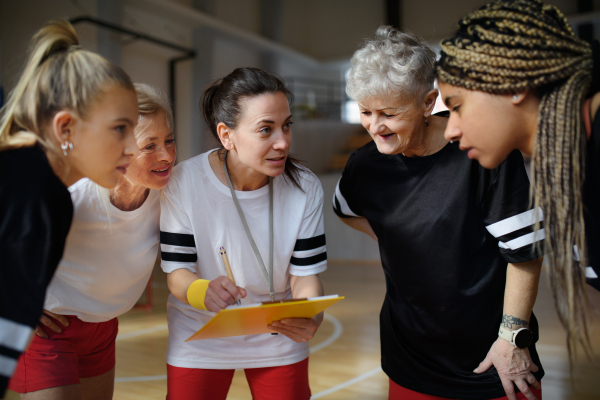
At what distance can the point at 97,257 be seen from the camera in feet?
5.82

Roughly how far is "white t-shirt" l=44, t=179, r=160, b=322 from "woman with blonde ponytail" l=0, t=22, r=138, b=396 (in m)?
0.53

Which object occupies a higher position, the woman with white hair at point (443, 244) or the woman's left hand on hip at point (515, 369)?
the woman with white hair at point (443, 244)

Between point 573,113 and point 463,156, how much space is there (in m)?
0.56

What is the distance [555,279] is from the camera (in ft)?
3.90

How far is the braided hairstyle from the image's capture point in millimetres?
1088

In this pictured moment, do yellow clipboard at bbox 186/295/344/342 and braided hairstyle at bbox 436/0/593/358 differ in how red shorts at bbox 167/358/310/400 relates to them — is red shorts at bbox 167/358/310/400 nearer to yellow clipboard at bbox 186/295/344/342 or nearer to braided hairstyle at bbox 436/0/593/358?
yellow clipboard at bbox 186/295/344/342

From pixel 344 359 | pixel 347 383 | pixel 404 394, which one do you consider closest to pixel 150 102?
pixel 404 394

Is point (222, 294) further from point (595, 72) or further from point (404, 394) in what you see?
point (595, 72)

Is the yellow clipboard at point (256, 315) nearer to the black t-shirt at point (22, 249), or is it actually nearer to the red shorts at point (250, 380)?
the red shorts at point (250, 380)

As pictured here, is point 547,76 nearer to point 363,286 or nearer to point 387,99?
point 387,99

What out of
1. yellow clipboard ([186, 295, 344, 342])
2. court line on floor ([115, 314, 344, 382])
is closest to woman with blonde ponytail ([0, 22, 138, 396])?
yellow clipboard ([186, 295, 344, 342])

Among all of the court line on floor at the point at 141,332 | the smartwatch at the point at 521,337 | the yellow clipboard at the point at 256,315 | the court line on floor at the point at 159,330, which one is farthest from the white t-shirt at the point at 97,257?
the court line on floor at the point at 141,332

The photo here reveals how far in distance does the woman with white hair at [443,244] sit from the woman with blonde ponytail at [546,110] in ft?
1.04

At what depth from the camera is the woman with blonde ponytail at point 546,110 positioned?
1.09 m
